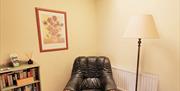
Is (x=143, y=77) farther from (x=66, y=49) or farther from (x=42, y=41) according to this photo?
(x=42, y=41)

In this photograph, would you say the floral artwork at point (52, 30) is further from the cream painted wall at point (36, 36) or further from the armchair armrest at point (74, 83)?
the armchair armrest at point (74, 83)

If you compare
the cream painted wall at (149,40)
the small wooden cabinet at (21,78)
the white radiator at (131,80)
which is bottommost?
the white radiator at (131,80)

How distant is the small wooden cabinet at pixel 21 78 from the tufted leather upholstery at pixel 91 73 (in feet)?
1.95

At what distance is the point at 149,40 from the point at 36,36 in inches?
71.2

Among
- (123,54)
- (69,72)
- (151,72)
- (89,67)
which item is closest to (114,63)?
(123,54)

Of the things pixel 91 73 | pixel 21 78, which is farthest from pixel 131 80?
pixel 21 78

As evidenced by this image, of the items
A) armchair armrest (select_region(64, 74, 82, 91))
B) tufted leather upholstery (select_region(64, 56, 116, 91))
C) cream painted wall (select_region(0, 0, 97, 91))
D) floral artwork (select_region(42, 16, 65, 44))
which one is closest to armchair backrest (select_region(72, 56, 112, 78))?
tufted leather upholstery (select_region(64, 56, 116, 91))

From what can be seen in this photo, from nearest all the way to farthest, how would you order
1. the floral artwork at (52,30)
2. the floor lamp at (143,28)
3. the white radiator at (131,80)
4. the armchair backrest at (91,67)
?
1. the floor lamp at (143,28)
2. the white radiator at (131,80)
3. the floral artwork at (52,30)
4. the armchair backrest at (91,67)

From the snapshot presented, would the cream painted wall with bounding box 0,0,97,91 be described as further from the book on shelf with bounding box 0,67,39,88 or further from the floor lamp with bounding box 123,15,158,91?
the floor lamp with bounding box 123,15,158,91

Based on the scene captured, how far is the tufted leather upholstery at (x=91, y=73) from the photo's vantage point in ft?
7.65

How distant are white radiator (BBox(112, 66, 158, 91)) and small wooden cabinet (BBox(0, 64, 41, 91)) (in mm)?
1455

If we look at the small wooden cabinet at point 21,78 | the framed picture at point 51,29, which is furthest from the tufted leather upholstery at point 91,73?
the small wooden cabinet at point 21,78

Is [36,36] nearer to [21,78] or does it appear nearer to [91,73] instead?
[21,78]

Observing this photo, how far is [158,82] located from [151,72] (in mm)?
177
